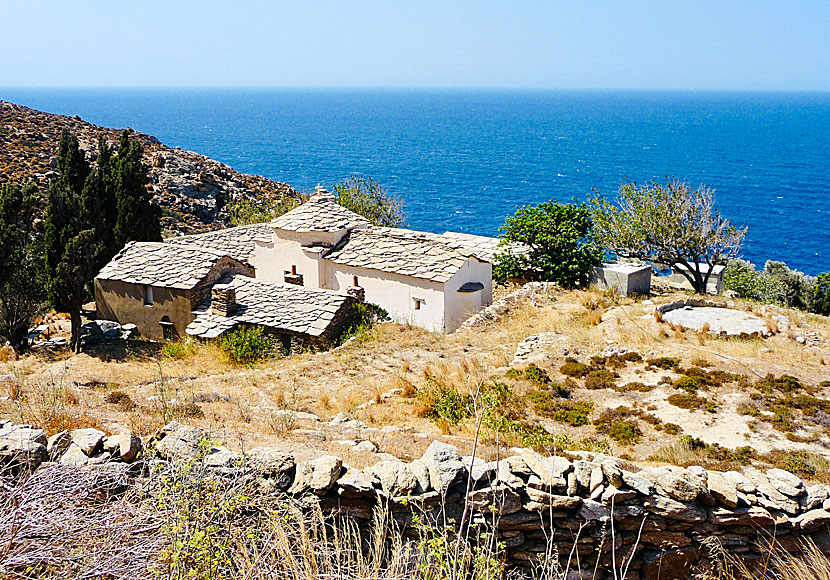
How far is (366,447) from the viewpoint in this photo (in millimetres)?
9500

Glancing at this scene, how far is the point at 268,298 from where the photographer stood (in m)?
22.7

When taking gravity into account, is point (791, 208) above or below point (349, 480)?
below

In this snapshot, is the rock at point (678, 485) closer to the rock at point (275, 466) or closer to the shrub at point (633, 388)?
the rock at point (275, 466)

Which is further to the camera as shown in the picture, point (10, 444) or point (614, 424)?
point (614, 424)

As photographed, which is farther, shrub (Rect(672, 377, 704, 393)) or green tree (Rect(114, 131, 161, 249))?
green tree (Rect(114, 131, 161, 249))

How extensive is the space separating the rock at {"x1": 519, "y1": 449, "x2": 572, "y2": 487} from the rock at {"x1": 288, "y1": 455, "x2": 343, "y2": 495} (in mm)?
2173

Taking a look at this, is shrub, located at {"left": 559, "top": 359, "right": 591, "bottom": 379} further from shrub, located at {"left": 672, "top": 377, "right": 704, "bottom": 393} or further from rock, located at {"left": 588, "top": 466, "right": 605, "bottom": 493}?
rock, located at {"left": 588, "top": 466, "right": 605, "bottom": 493}

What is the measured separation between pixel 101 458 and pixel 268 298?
626 inches

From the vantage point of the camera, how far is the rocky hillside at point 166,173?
4548 cm

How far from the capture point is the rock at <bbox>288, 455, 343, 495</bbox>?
698 cm

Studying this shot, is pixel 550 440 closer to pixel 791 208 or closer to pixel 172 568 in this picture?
pixel 172 568

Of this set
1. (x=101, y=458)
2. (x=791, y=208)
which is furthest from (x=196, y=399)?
(x=791, y=208)

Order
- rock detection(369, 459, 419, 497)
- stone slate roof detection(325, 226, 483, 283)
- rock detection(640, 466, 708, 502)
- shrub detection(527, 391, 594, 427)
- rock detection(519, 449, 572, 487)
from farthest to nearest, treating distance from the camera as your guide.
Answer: stone slate roof detection(325, 226, 483, 283) → shrub detection(527, 391, 594, 427) → rock detection(640, 466, 708, 502) → rock detection(519, 449, 572, 487) → rock detection(369, 459, 419, 497)

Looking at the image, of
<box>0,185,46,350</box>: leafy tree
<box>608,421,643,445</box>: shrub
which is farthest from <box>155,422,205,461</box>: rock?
<box>0,185,46,350</box>: leafy tree
